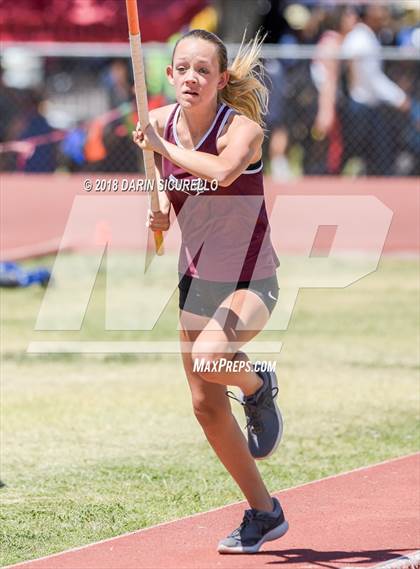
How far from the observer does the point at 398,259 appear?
16734 millimetres

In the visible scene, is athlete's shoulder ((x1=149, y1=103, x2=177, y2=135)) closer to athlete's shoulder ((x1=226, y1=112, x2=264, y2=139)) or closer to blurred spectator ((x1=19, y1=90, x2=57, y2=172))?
athlete's shoulder ((x1=226, y1=112, x2=264, y2=139))

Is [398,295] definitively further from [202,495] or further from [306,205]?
[202,495]

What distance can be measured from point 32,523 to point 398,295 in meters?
8.20

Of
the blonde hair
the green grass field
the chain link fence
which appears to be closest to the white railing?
the chain link fence

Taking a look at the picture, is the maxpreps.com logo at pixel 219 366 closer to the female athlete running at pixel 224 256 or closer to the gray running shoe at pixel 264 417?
the female athlete running at pixel 224 256

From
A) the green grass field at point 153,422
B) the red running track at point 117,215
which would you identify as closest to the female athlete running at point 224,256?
the green grass field at point 153,422

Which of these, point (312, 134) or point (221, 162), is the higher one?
point (221, 162)

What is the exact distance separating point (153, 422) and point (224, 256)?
10.9 ft

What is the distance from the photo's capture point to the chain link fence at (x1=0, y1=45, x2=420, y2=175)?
18.1m

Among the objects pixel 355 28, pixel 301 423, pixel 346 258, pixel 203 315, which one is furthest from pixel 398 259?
pixel 203 315

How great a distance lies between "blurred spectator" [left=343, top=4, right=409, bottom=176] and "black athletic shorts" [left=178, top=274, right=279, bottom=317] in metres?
12.3

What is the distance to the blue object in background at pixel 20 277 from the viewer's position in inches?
564

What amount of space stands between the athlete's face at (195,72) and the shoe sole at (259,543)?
1.94 metres

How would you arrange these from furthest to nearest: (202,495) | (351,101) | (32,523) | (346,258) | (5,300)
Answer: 1. (351,101)
2. (346,258)
3. (5,300)
4. (202,495)
5. (32,523)
